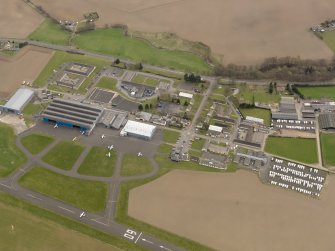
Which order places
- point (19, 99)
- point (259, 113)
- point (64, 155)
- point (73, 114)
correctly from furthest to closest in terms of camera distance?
point (19, 99) → point (259, 113) → point (73, 114) → point (64, 155)

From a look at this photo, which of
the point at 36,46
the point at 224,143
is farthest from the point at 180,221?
the point at 36,46

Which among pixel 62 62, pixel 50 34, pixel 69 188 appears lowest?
pixel 69 188

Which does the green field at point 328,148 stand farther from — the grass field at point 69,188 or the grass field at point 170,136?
the grass field at point 69,188

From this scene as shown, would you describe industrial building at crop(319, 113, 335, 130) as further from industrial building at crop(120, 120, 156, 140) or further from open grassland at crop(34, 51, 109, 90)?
open grassland at crop(34, 51, 109, 90)

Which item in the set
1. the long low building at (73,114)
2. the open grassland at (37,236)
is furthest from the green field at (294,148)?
the open grassland at (37,236)

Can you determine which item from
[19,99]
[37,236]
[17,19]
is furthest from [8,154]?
[17,19]

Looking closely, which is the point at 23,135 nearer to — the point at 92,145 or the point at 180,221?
the point at 92,145

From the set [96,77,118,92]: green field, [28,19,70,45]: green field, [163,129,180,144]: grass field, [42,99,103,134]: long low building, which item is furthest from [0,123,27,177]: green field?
[28,19,70,45]: green field

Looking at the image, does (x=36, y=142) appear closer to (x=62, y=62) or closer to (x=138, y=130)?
(x=138, y=130)
